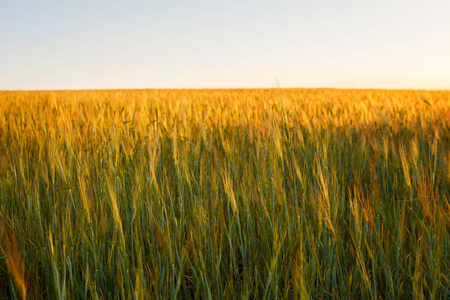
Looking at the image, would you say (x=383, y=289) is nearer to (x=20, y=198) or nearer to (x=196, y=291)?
(x=196, y=291)

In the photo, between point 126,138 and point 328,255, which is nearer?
point 328,255

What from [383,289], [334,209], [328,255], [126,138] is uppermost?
[126,138]

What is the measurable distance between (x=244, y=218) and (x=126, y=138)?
2.83 ft

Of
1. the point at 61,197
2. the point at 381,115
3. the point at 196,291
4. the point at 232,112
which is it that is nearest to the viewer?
the point at 196,291

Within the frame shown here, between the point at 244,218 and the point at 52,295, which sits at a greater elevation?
the point at 244,218

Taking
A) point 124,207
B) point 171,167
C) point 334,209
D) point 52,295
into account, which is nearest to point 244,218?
point 334,209

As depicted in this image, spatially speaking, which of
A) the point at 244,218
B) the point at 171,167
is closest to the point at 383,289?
the point at 244,218

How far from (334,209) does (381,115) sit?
5.42 feet

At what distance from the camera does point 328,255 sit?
0.90 meters

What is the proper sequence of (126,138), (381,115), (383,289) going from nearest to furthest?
(383,289), (126,138), (381,115)

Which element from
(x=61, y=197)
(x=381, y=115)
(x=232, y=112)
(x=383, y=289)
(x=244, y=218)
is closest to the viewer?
(x=383, y=289)

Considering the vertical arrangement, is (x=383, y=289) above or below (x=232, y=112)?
below

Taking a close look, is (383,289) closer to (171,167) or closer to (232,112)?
(171,167)

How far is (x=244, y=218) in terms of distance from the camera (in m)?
1.10
